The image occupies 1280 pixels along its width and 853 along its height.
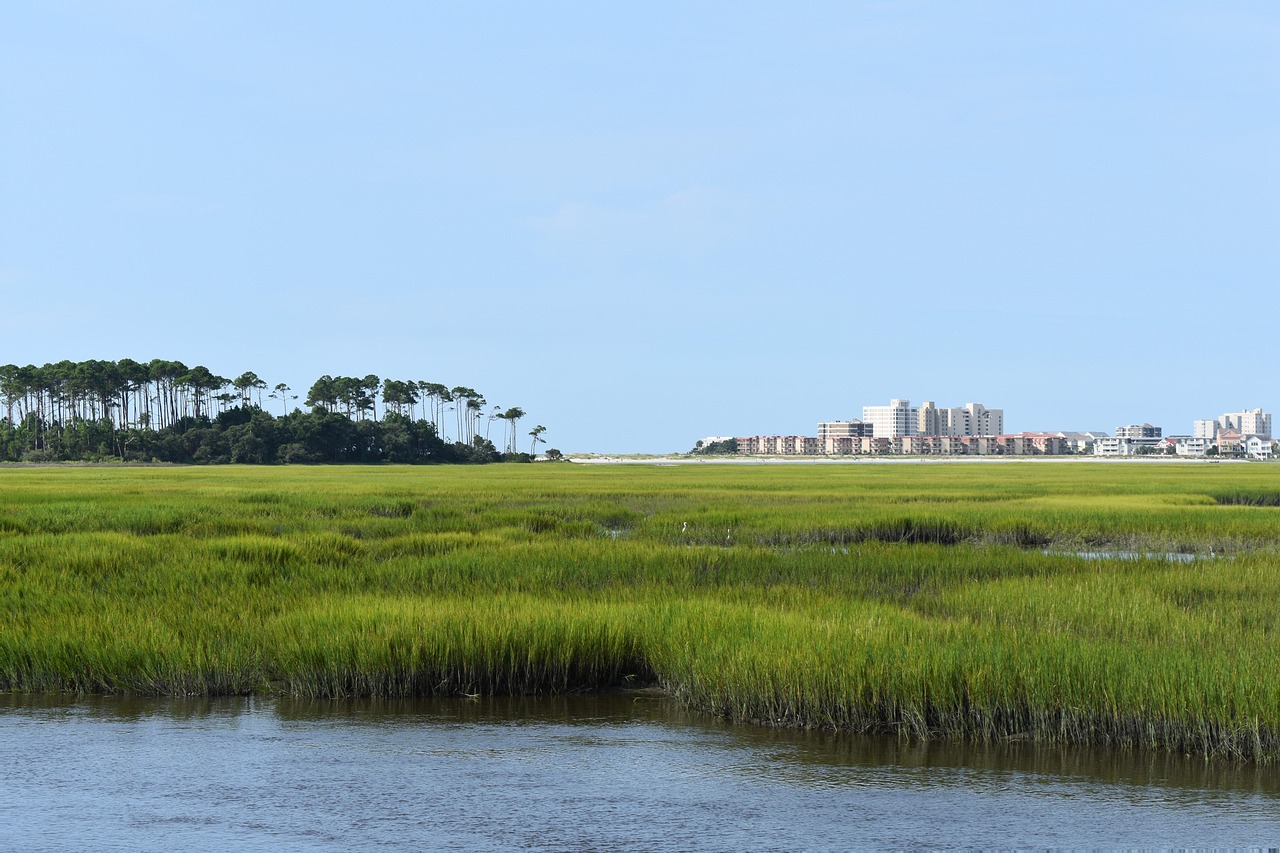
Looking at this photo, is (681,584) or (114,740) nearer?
(114,740)

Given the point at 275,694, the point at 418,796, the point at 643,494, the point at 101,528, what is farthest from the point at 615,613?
the point at 643,494

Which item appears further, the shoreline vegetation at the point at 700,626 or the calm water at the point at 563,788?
the shoreline vegetation at the point at 700,626

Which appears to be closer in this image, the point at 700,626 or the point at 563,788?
the point at 563,788

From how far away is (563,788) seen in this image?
27.5 ft

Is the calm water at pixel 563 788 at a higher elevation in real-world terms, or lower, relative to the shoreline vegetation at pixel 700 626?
lower

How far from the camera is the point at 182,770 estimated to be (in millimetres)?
8781

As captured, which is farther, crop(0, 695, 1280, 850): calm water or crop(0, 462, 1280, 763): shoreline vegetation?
crop(0, 462, 1280, 763): shoreline vegetation

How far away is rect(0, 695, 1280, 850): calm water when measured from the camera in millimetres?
7305

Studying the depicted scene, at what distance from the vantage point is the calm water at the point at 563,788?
7.30 m

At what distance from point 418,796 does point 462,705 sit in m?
2.85

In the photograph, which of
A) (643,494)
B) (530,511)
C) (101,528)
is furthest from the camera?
(643,494)

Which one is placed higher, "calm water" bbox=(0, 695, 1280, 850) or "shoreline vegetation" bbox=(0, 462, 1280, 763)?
"shoreline vegetation" bbox=(0, 462, 1280, 763)

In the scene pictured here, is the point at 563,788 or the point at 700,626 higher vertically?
the point at 700,626

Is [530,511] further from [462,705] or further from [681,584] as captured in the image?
[462,705]
